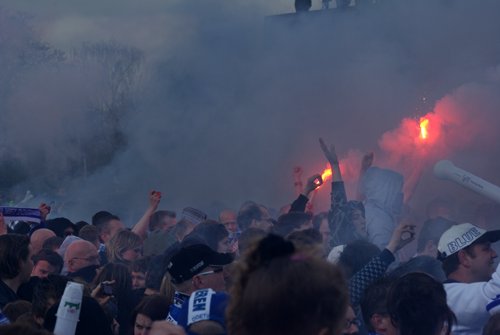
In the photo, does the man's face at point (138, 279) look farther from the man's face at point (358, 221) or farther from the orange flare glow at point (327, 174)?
the orange flare glow at point (327, 174)

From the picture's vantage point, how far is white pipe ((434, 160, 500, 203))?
6.24m

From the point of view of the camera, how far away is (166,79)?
13.3m

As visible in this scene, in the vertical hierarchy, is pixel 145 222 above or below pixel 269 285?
below

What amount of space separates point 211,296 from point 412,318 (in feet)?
2.90

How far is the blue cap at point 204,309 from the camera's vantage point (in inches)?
130

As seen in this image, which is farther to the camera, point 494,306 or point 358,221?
point 358,221

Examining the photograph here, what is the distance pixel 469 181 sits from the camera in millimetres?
6406

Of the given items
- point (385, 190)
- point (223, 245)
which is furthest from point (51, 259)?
point (385, 190)

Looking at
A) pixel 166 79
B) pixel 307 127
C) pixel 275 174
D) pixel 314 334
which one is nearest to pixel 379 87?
pixel 307 127

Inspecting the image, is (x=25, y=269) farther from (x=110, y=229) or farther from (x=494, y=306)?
(x=110, y=229)

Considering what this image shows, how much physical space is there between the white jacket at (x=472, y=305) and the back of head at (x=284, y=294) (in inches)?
81.4

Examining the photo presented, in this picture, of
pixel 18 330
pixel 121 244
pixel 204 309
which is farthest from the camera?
pixel 121 244

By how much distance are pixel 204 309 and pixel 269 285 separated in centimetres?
135

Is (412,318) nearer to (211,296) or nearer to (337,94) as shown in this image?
(211,296)
